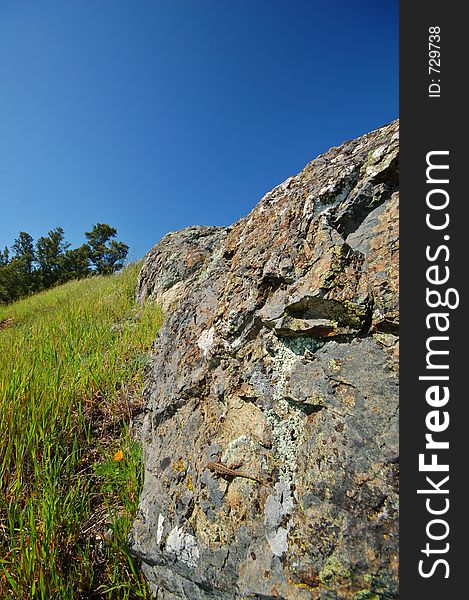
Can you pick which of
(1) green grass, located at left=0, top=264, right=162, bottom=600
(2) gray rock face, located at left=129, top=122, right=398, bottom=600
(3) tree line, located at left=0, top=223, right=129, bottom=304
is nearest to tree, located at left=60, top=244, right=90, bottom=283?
(3) tree line, located at left=0, top=223, right=129, bottom=304

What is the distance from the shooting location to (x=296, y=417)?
120 centimetres

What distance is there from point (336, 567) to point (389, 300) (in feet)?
2.63

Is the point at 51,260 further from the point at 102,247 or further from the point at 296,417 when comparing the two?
the point at 296,417

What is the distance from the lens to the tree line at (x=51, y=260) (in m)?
33.1

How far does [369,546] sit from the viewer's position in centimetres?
90

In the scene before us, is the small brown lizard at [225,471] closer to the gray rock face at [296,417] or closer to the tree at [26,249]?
the gray rock face at [296,417]

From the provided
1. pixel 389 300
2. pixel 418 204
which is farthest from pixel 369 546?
pixel 418 204

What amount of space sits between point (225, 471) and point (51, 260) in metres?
43.0

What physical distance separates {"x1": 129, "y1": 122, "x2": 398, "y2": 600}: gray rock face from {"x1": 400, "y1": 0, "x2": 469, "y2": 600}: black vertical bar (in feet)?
0.18

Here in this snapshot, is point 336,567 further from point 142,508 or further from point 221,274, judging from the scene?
point 221,274

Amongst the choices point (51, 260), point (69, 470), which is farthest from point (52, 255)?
point (69, 470)

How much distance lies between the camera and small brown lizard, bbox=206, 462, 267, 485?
1.21 metres

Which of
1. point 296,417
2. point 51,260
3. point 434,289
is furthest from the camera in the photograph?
point 51,260

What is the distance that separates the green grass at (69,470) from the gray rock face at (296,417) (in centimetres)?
21
